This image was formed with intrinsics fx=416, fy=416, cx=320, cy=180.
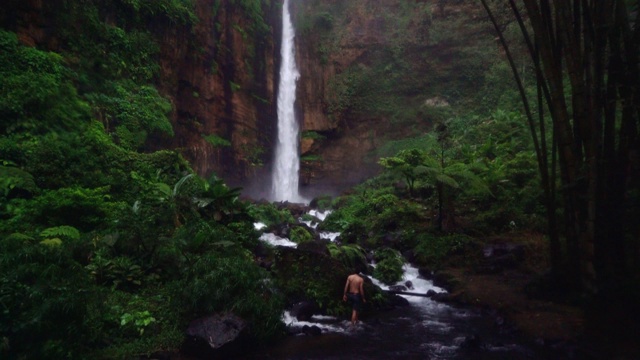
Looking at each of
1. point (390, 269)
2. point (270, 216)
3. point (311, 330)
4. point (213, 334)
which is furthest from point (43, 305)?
point (270, 216)

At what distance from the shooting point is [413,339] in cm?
733

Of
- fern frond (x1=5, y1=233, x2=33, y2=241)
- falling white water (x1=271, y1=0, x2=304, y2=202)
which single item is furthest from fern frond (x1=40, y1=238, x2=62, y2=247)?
A: falling white water (x1=271, y1=0, x2=304, y2=202)

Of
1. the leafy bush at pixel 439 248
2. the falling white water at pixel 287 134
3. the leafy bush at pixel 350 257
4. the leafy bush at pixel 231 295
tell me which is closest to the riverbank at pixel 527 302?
the leafy bush at pixel 439 248

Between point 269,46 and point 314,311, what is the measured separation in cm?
2513

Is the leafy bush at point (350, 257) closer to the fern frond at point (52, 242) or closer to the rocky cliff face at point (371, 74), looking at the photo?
the fern frond at point (52, 242)

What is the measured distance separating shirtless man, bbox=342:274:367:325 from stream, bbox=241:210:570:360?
30cm

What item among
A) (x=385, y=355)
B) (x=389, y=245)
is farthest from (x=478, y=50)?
(x=385, y=355)

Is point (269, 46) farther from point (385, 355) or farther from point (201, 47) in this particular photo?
point (385, 355)

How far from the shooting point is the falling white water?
28.7 metres

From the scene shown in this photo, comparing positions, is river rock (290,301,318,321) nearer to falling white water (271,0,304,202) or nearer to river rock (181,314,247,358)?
river rock (181,314,247,358)

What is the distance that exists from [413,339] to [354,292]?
1520 mm

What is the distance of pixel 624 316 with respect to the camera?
7059 millimetres

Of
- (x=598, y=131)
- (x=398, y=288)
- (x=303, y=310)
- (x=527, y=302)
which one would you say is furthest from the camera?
(x=398, y=288)

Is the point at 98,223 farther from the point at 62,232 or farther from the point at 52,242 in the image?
the point at 52,242
